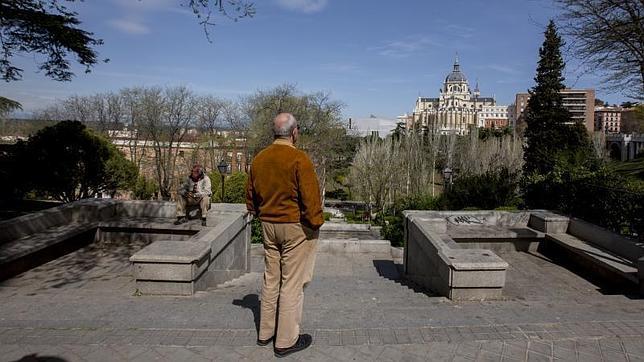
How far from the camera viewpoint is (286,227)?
3.58m

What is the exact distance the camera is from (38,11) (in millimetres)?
11367

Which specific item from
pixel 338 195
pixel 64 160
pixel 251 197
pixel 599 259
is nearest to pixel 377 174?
pixel 64 160

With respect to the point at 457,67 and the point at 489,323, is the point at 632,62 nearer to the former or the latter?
the point at 489,323

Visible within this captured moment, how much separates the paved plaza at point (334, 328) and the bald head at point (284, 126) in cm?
167

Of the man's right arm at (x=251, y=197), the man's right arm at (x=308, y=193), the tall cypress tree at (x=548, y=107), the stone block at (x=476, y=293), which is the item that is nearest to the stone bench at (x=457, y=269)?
the stone block at (x=476, y=293)

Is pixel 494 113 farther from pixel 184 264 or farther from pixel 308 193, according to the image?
pixel 308 193

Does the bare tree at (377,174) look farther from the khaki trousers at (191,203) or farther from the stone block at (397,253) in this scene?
the khaki trousers at (191,203)

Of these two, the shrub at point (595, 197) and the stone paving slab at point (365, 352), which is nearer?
the stone paving slab at point (365, 352)

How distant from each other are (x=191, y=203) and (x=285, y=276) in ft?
22.3

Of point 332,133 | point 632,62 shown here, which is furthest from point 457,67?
point 632,62

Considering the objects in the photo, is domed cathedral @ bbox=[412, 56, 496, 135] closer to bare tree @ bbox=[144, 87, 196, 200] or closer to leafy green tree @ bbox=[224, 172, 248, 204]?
bare tree @ bbox=[144, 87, 196, 200]

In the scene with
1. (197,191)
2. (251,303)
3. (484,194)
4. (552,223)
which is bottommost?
(251,303)

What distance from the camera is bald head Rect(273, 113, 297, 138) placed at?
3.65 metres

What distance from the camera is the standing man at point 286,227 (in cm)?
354
